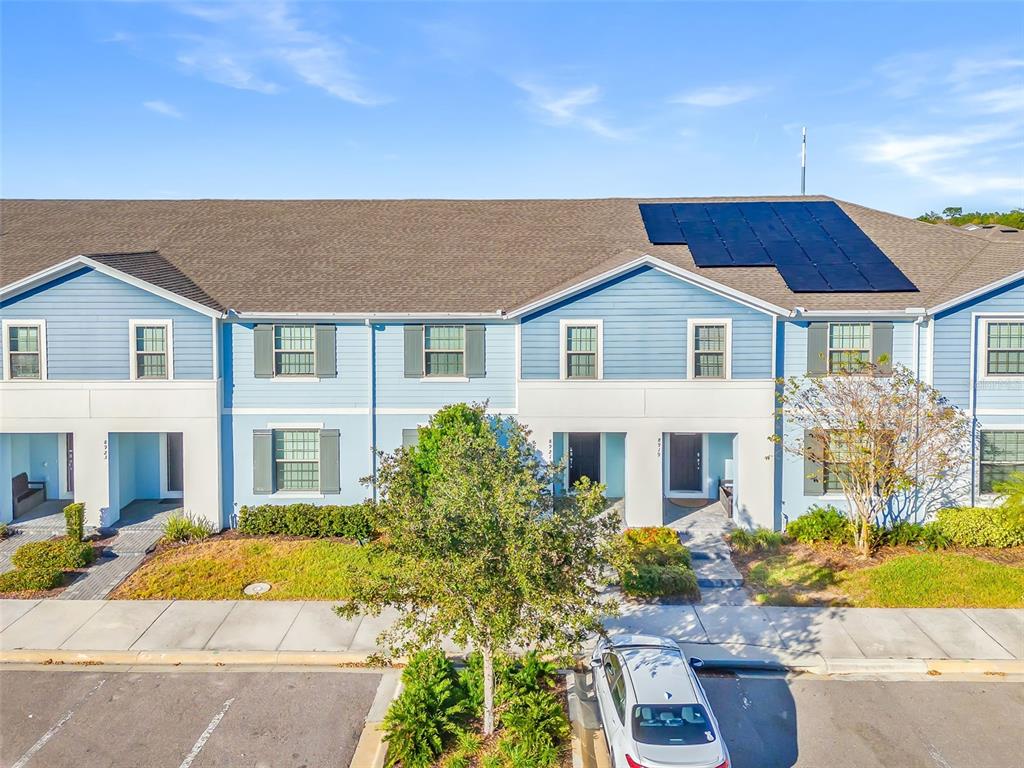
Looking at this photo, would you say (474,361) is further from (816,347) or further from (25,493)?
(25,493)

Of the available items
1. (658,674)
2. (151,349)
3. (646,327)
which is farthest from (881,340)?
(151,349)

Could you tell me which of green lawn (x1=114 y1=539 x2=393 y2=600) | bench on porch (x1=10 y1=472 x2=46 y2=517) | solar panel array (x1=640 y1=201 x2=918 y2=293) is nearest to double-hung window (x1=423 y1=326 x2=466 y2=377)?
green lawn (x1=114 y1=539 x2=393 y2=600)

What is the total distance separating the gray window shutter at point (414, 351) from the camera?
19.8 metres

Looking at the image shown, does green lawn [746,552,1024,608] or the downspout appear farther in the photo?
the downspout

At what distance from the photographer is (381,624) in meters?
14.4

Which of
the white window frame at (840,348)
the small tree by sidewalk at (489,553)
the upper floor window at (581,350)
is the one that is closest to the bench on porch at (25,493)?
the small tree by sidewalk at (489,553)

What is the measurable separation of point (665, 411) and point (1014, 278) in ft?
30.2

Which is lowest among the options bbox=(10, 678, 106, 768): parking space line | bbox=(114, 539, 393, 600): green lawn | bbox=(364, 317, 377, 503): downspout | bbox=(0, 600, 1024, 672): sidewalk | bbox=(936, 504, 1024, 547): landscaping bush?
bbox=(10, 678, 106, 768): parking space line

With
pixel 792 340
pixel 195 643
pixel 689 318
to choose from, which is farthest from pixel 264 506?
pixel 792 340

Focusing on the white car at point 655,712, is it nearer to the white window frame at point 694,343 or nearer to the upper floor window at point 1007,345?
the white window frame at point 694,343

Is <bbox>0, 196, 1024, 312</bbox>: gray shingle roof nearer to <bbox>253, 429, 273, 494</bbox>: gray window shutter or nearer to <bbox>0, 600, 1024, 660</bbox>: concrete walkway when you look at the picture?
<bbox>253, 429, 273, 494</bbox>: gray window shutter

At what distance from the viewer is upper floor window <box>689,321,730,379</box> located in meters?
19.1

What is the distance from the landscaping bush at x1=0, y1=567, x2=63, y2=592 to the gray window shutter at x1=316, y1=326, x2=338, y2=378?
7.66 m

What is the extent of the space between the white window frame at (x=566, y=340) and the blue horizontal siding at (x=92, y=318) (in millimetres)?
9640
